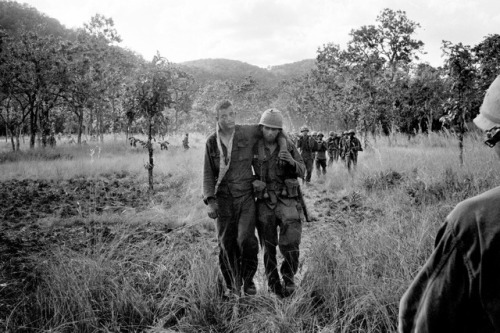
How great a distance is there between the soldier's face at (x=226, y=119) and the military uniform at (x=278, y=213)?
400 mm

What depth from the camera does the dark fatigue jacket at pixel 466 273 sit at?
73 centimetres

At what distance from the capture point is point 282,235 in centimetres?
331

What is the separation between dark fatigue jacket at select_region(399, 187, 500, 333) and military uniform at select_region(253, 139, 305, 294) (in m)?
2.46

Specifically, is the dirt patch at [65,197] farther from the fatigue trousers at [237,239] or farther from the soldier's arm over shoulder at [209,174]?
the fatigue trousers at [237,239]

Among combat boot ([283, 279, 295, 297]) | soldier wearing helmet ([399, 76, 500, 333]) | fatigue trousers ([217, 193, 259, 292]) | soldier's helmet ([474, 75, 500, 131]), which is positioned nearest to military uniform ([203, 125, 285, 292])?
fatigue trousers ([217, 193, 259, 292])

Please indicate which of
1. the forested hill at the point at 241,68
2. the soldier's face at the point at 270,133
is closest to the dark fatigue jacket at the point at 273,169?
the soldier's face at the point at 270,133

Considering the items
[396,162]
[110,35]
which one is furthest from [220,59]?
[396,162]

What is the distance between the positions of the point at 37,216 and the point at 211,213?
5.48 metres

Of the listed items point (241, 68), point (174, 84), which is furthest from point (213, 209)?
point (241, 68)

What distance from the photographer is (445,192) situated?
20.4ft

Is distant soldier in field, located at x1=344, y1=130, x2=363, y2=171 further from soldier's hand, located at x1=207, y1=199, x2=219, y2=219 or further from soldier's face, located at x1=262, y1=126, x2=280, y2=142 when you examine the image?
soldier's hand, located at x1=207, y1=199, x2=219, y2=219

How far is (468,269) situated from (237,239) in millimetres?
2727

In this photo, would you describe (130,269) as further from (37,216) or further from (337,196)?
(337,196)

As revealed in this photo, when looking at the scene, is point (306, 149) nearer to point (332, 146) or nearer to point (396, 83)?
point (332, 146)
